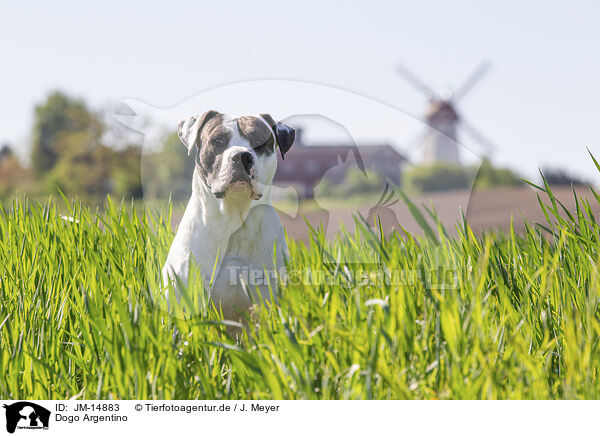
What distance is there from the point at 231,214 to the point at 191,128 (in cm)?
33

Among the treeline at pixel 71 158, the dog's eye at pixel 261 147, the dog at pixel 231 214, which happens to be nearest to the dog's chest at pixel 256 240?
the dog at pixel 231 214

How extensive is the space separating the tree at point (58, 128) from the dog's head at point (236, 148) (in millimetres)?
32220

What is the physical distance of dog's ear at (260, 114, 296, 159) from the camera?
204cm

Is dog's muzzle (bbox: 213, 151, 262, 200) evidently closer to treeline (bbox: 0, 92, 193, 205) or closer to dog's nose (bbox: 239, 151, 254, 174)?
dog's nose (bbox: 239, 151, 254, 174)

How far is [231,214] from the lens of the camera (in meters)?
2.08

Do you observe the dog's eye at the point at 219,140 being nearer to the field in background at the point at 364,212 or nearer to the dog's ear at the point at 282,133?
the dog's ear at the point at 282,133

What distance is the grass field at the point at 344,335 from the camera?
178cm

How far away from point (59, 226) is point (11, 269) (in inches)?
27.6

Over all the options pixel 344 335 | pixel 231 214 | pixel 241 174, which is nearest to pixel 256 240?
pixel 231 214
